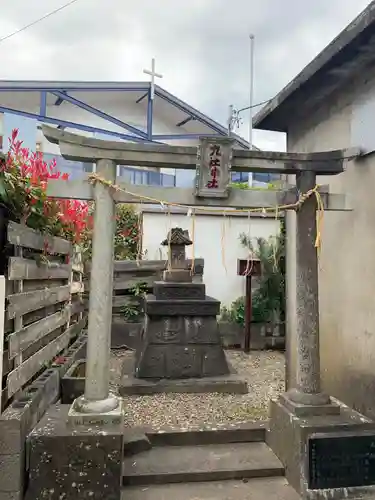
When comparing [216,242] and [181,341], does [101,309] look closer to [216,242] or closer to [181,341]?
[181,341]

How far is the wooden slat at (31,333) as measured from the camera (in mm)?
3675

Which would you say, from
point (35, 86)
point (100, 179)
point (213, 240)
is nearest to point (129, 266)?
point (213, 240)

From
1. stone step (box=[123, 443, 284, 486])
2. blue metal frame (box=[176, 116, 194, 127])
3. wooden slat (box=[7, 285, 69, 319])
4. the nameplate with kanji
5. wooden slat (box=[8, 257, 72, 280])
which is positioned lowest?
stone step (box=[123, 443, 284, 486])

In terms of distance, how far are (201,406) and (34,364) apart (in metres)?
2.62

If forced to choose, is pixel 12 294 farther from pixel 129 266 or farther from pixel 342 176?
pixel 129 266

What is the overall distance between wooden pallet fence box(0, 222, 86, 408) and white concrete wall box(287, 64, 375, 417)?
345cm

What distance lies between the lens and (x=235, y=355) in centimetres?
970

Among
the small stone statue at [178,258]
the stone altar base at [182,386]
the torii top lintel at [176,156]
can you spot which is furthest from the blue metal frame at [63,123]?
the torii top lintel at [176,156]

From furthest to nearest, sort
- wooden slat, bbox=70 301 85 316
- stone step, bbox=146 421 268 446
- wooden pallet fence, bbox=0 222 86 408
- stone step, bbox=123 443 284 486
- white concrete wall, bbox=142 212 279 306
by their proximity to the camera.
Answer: white concrete wall, bbox=142 212 279 306
wooden slat, bbox=70 301 85 316
stone step, bbox=146 421 268 446
stone step, bbox=123 443 284 486
wooden pallet fence, bbox=0 222 86 408

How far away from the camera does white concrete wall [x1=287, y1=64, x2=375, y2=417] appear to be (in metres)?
4.17

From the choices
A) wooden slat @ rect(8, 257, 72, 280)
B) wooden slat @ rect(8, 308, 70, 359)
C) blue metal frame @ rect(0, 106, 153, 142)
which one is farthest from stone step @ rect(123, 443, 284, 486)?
blue metal frame @ rect(0, 106, 153, 142)

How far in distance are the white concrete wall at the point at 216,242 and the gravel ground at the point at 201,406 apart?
11.9 ft

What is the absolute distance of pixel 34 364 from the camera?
4.43m

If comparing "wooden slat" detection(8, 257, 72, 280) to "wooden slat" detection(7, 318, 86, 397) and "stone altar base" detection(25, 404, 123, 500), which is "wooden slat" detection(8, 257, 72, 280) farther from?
"stone altar base" detection(25, 404, 123, 500)
